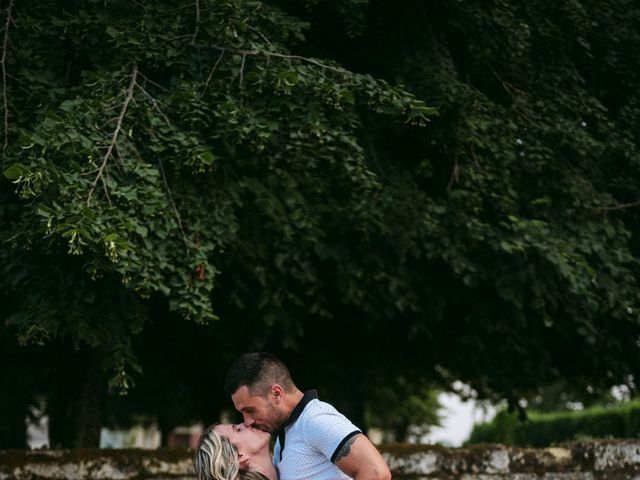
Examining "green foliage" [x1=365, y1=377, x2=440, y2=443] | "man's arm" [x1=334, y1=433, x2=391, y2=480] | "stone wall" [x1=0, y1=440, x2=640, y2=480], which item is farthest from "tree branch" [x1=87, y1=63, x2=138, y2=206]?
"green foliage" [x1=365, y1=377, x2=440, y2=443]

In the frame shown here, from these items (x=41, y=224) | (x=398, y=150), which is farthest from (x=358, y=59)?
(x=41, y=224)

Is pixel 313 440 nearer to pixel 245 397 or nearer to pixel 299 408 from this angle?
pixel 299 408

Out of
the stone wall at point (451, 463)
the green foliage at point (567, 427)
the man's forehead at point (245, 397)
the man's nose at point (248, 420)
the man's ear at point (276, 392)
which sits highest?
the man's ear at point (276, 392)

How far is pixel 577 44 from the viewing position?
1042 cm

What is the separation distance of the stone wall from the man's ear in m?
4.69

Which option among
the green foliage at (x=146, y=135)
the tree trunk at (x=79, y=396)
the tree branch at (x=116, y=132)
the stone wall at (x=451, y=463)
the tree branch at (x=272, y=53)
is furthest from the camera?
the tree trunk at (x=79, y=396)

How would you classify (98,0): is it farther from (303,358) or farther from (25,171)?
(303,358)

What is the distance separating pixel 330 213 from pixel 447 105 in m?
1.63

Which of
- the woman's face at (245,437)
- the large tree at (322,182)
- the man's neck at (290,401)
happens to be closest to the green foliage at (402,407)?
the large tree at (322,182)

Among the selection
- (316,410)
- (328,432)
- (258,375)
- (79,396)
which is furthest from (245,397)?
(79,396)

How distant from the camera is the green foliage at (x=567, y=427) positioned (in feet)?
48.5

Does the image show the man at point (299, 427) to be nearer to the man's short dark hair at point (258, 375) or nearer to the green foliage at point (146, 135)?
the man's short dark hair at point (258, 375)

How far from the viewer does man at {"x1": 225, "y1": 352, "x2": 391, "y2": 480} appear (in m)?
4.17

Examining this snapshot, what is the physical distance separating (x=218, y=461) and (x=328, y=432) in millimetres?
566
